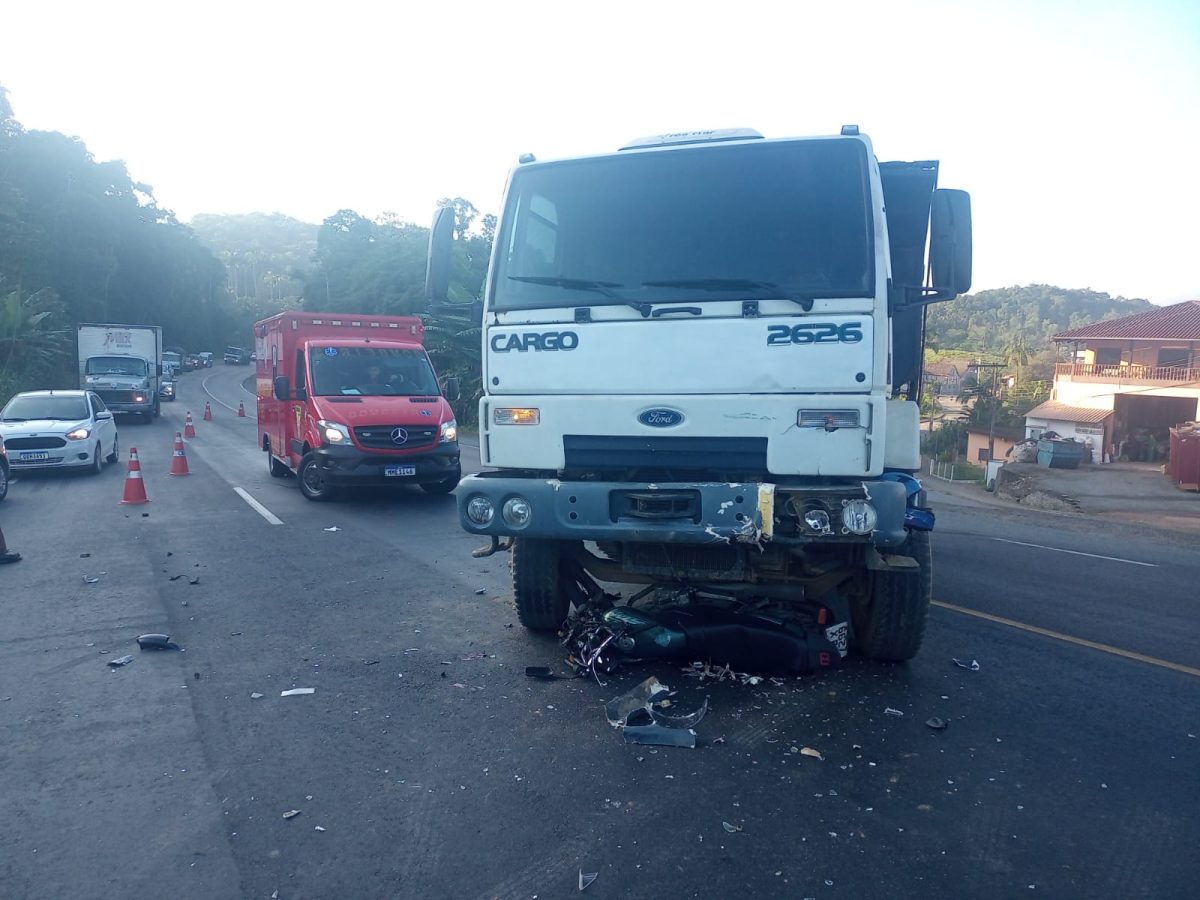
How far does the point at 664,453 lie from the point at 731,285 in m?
0.97

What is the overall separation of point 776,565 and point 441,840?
237 centimetres

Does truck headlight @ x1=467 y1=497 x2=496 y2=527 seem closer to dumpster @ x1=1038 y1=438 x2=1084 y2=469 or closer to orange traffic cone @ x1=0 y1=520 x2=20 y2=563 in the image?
orange traffic cone @ x1=0 y1=520 x2=20 y2=563

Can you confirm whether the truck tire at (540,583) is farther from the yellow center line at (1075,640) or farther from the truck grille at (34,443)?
the truck grille at (34,443)

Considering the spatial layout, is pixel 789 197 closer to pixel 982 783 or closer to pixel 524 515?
pixel 524 515

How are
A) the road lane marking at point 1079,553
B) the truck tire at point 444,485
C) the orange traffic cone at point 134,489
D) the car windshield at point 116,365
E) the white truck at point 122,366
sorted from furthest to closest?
the car windshield at point 116,365
the white truck at point 122,366
the truck tire at point 444,485
the orange traffic cone at point 134,489
the road lane marking at point 1079,553

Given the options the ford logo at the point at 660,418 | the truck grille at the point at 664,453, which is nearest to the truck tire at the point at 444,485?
the truck grille at the point at 664,453

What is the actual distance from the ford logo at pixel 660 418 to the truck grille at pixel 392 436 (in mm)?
7852

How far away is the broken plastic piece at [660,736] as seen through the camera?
4336 millimetres

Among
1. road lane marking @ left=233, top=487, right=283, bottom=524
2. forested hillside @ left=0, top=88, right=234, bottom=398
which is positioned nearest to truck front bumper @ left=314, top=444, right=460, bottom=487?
road lane marking @ left=233, top=487, right=283, bottom=524

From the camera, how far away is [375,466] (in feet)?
39.6

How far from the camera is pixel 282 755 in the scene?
429 centimetres

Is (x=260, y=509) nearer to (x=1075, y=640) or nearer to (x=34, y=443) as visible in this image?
(x=34, y=443)

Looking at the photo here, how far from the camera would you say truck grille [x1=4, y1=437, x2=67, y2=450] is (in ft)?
47.5

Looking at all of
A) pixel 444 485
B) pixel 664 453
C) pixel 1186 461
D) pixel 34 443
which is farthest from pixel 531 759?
pixel 1186 461
